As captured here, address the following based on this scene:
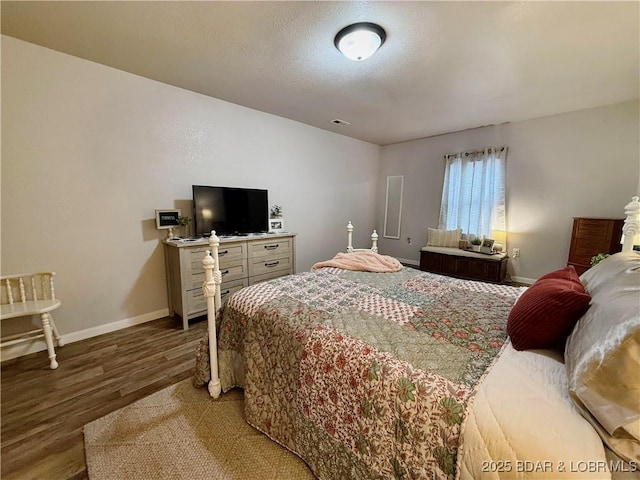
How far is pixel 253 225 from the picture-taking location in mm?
3594

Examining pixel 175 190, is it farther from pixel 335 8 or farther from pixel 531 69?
pixel 531 69

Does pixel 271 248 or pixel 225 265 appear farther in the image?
pixel 271 248

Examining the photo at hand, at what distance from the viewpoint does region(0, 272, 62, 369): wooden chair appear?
2.05m

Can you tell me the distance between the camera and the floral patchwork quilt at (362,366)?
0.93 meters

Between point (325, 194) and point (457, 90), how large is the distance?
2.51 meters

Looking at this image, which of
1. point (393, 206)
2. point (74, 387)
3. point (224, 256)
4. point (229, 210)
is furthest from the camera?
point (393, 206)

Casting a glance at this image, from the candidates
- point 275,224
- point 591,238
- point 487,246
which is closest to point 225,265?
point 275,224

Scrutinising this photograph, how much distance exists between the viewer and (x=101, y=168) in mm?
2545

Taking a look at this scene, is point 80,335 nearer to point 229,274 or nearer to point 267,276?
point 229,274

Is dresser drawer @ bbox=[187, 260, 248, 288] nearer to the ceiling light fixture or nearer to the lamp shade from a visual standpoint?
the ceiling light fixture

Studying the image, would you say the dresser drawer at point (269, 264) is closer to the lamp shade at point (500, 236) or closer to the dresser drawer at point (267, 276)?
the dresser drawer at point (267, 276)

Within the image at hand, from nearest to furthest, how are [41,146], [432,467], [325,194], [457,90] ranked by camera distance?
[432,467] < [41,146] < [457,90] < [325,194]

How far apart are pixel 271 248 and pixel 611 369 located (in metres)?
3.17

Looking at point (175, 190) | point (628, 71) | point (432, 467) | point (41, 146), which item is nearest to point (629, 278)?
point (432, 467)
